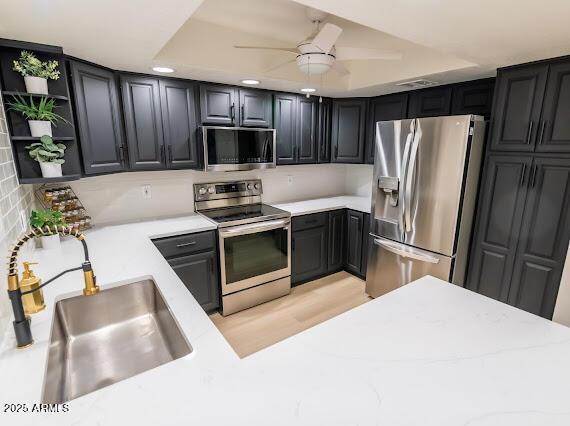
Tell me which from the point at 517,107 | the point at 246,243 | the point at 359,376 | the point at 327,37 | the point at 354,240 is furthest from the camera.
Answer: the point at 354,240

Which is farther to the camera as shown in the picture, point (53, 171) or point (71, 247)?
point (71, 247)

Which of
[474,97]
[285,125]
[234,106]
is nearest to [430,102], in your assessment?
[474,97]

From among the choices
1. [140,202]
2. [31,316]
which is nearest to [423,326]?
[31,316]

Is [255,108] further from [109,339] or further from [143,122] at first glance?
[109,339]

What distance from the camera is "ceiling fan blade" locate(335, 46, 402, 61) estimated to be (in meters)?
1.79

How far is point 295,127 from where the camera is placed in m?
3.22

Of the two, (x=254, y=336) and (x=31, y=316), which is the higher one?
(x=31, y=316)

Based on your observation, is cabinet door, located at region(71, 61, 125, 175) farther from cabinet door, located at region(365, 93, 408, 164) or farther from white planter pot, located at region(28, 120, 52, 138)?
cabinet door, located at region(365, 93, 408, 164)

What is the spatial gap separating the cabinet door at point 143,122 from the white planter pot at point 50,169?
0.59 m

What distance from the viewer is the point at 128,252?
1857 mm

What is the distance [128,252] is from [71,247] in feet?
1.49

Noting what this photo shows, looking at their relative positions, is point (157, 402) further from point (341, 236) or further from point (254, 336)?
point (341, 236)

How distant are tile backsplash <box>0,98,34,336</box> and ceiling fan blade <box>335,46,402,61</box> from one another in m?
1.93

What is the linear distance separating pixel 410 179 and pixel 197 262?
1.95 metres
